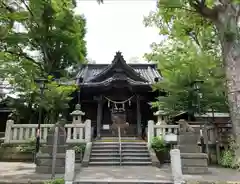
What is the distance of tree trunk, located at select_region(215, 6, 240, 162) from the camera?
6.40 metres

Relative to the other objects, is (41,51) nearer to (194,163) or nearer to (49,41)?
(49,41)

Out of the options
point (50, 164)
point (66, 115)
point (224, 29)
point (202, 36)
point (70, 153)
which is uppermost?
point (202, 36)

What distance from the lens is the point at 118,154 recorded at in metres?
9.47

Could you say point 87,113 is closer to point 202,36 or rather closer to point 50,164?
point 50,164

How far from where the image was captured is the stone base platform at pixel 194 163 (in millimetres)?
7465

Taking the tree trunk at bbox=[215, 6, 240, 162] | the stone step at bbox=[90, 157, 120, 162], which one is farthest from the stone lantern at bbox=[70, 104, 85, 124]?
the tree trunk at bbox=[215, 6, 240, 162]

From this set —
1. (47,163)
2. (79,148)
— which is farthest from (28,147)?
(47,163)

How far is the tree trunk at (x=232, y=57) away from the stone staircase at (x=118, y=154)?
410 cm

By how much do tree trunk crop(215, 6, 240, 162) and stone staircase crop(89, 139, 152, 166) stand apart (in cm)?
410

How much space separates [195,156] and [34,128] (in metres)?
7.86

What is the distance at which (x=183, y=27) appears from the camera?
10.8m

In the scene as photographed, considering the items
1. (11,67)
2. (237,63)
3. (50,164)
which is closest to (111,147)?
(50,164)

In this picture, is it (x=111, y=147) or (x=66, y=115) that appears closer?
(x=111, y=147)

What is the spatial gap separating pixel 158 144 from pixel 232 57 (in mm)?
5114
